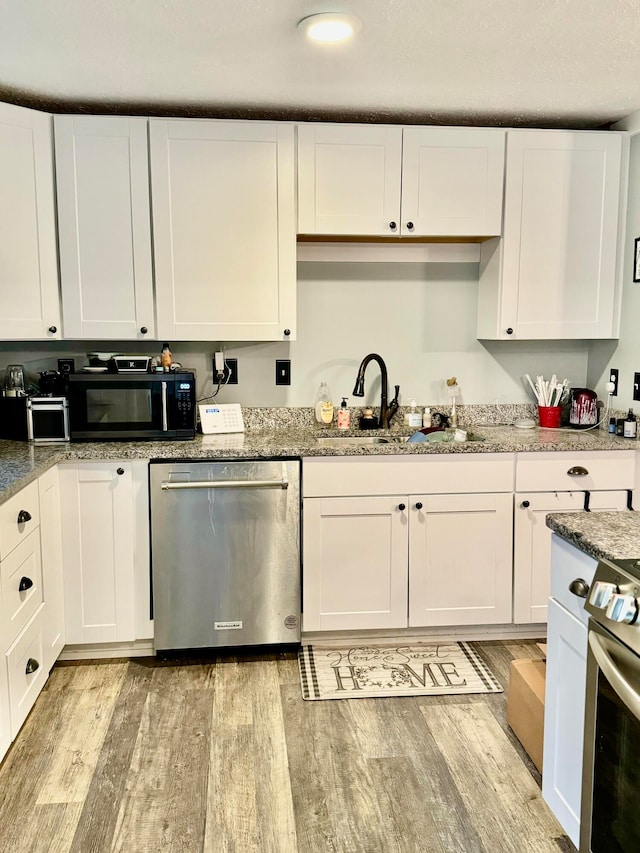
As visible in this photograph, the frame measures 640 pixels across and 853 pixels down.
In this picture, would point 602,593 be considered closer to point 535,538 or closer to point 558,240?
point 535,538

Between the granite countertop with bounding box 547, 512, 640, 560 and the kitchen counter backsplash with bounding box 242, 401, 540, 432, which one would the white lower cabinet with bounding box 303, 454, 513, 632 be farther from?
the granite countertop with bounding box 547, 512, 640, 560

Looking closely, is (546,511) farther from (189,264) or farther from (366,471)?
(189,264)

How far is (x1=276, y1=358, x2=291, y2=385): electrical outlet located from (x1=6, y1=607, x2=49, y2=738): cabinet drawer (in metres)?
1.53

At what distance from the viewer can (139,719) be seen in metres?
2.58

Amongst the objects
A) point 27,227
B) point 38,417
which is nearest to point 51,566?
point 38,417

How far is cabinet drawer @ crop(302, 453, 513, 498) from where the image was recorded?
3016mm

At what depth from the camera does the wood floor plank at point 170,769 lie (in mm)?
1990

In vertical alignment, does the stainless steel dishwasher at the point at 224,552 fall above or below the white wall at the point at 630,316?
below

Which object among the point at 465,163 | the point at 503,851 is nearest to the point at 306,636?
the point at 503,851

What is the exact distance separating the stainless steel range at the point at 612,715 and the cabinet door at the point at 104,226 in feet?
7.41

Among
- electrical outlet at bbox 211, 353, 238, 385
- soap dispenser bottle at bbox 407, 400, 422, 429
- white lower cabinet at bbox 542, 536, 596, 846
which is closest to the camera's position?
white lower cabinet at bbox 542, 536, 596, 846

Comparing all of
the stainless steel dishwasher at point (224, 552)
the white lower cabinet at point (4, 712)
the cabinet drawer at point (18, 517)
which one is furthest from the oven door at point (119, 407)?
the white lower cabinet at point (4, 712)

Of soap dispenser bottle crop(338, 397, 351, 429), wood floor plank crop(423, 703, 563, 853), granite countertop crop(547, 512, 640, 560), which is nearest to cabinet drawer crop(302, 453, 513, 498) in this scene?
soap dispenser bottle crop(338, 397, 351, 429)

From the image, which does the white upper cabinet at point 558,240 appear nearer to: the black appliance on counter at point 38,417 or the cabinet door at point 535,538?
the cabinet door at point 535,538
